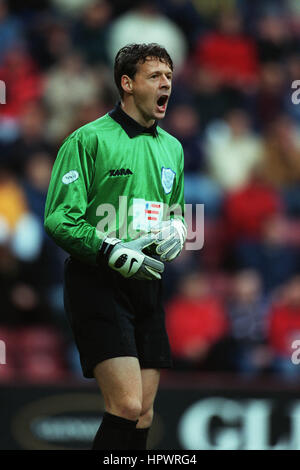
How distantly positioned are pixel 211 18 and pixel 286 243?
4.13 metres

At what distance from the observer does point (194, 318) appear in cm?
858

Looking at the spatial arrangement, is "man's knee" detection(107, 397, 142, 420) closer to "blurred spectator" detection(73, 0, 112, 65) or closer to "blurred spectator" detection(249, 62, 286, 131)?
"blurred spectator" detection(249, 62, 286, 131)

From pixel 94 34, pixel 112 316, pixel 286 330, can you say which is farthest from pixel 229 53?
pixel 112 316

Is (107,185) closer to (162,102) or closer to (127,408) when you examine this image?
(162,102)

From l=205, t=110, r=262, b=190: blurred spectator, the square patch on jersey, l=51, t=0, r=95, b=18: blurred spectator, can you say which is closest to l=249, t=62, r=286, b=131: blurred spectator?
l=205, t=110, r=262, b=190: blurred spectator

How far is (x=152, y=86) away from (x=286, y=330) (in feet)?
13.7

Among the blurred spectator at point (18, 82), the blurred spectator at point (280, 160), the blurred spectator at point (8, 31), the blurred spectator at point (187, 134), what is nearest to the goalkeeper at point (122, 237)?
the blurred spectator at point (187, 134)

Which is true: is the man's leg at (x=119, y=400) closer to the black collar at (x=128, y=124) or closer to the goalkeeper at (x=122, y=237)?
the goalkeeper at (x=122, y=237)

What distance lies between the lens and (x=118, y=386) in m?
4.51

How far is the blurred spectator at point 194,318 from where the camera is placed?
8.39 meters

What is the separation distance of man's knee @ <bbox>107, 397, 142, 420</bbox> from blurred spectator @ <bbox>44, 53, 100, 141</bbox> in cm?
590

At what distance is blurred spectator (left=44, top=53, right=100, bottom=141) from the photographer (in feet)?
33.6
